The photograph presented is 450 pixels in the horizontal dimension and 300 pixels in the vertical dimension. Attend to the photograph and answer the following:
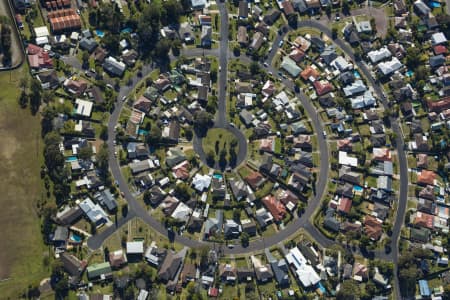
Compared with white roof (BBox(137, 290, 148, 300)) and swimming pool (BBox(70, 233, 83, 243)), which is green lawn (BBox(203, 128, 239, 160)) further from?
swimming pool (BBox(70, 233, 83, 243))

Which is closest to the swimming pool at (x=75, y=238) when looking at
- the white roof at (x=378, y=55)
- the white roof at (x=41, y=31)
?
the white roof at (x=41, y=31)

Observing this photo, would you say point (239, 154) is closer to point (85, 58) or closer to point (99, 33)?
point (85, 58)

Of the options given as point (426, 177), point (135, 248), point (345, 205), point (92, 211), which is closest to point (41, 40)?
point (92, 211)

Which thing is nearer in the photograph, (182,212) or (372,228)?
(182,212)

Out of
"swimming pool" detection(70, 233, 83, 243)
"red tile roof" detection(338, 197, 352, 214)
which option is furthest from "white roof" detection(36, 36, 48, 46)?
"red tile roof" detection(338, 197, 352, 214)

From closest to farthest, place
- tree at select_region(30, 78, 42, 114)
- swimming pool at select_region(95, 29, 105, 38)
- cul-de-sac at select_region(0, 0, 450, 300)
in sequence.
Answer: cul-de-sac at select_region(0, 0, 450, 300) < tree at select_region(30, 78, 42, 114) < swimming pool at select_region(95, 29, 105, 38)

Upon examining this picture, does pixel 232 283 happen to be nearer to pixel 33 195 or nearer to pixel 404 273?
pixel 404 273
